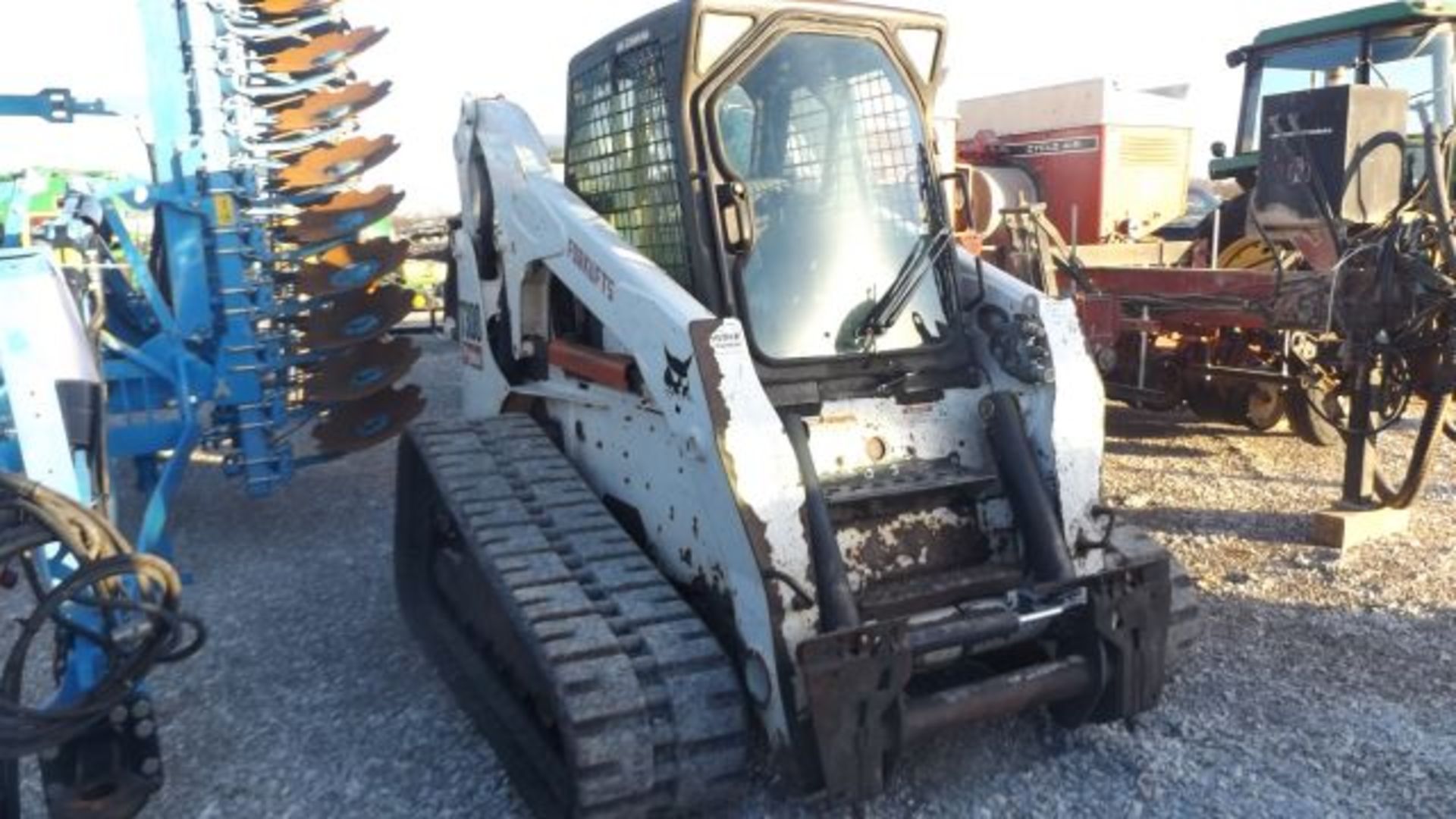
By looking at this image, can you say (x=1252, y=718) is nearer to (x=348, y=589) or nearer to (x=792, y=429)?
(x=792, y=429)

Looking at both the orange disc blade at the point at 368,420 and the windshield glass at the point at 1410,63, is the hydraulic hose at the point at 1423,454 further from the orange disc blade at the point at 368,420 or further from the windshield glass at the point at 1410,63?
the orange disc blade at the point at 368,420

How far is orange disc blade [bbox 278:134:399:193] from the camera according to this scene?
18.7ft

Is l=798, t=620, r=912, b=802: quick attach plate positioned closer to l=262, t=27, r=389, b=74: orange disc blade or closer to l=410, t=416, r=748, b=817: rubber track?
l=410, t=416, r=748, b=817: rubber track

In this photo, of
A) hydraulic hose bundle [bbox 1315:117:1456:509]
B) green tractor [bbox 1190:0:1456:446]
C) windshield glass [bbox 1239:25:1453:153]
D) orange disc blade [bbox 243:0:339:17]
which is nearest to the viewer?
hydraulic hose bundle [bbox 1315:117:1456:509]

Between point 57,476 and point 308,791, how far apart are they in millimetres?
1096

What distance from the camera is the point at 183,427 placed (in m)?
5.04

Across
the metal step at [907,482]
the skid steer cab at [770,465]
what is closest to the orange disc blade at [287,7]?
the skid steer cab at [770,465]

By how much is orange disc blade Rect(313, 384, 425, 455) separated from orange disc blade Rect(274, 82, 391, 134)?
1404 mm

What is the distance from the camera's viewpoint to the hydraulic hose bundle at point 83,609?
Answer: 8.71 ft

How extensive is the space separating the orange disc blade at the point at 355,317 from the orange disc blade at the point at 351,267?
66mm

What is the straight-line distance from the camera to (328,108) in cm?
584

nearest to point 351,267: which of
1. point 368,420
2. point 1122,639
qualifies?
point 368,420

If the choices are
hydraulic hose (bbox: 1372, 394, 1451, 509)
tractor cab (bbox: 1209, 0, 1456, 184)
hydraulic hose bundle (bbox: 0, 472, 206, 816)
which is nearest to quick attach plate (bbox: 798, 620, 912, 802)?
hydraulic hose bundle (bbox: 0, 472, 206, 816)

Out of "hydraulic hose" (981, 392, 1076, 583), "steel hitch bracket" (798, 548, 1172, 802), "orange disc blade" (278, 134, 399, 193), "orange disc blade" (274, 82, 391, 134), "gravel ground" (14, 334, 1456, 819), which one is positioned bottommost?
"gravel ground" (14, 334, 1456, 819)
